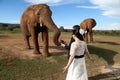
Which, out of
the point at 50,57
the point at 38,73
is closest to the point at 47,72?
the point at 38,73

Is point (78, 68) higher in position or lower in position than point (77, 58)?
lower

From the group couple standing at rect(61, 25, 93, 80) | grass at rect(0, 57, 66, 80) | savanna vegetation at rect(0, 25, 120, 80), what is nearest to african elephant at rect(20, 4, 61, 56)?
savanna vegetation at rect(0, 25, 120, 80)

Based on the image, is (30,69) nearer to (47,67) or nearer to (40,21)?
(47,67)

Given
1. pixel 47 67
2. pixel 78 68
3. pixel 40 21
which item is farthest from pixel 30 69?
pixel 78 68

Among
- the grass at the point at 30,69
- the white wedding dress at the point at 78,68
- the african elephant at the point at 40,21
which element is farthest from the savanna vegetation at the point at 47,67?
the white wedding dress at the point at 78,68

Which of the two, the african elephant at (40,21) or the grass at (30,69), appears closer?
the grass at (30,69)

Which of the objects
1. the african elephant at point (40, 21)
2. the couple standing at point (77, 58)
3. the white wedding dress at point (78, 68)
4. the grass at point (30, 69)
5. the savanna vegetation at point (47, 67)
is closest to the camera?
the couple standing at point (77, 58)

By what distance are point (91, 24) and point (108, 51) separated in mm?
7551

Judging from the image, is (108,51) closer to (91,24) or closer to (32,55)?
(32,55)

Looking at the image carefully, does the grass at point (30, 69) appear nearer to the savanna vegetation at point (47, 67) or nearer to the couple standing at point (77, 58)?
the savanna vegetation at point (47, 67)

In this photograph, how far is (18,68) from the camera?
11992 millimetres

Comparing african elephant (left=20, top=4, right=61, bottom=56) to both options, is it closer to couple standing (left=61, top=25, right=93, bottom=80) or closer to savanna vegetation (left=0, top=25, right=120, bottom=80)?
savanna vegetation (left=0, top=25, right=120, bottom=80)

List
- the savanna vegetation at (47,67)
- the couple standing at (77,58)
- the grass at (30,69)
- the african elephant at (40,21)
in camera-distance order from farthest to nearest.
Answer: the african elephant at (40,21) → the savanna vegetation at (47,67) → the grass at (30,69) → the couple standing at (77,58)

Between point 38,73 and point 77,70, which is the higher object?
point 77,70
